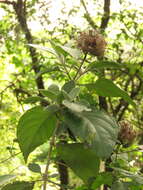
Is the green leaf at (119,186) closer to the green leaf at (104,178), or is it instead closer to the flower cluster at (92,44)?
the green leaf at (104,178)

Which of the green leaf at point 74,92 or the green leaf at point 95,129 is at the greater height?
the green leaf at point 74,92

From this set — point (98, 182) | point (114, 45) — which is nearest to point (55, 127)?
point (98, 182)

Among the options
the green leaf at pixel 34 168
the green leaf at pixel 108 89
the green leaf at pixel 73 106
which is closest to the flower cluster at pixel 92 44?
the green leaf at pixel 108 89

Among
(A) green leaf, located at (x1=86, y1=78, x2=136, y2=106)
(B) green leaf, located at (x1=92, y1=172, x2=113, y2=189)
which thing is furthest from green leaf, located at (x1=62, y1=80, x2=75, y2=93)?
(B) green leaf, located at (x1=92, y1=172, x2=113, y2=189)

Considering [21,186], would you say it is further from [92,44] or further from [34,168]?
[92,44]

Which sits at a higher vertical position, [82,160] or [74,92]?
[74,92]

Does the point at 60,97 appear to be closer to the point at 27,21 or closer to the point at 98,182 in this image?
the point at 98,182

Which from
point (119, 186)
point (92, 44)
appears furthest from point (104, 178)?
point (92, 44)
